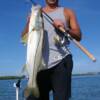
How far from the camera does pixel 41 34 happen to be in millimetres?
6398

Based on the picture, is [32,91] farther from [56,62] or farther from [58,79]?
[56,62]

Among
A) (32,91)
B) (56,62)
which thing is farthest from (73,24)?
(32,91)

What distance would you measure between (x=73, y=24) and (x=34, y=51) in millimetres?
799

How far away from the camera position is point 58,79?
21.5 feet

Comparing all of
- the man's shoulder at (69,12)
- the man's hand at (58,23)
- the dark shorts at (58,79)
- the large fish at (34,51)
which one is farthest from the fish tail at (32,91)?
the man's shoulder at (69,12)

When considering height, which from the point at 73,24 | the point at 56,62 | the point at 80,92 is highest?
the point at 73,24

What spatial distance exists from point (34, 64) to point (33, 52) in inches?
6.6

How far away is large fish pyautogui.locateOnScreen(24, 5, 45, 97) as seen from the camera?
20.7 ft

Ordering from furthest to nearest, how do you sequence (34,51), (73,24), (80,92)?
(80,92) → (73,24) → (34,51)

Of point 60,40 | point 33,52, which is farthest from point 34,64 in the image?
point 60,40

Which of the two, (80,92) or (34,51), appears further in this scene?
(80,92)

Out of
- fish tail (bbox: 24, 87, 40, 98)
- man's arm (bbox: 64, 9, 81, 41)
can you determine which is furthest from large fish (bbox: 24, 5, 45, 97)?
man's arm (bbox: 64, 9, 81, 41)

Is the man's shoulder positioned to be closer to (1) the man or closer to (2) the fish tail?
(1) the man

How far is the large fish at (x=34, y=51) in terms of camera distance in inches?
249
